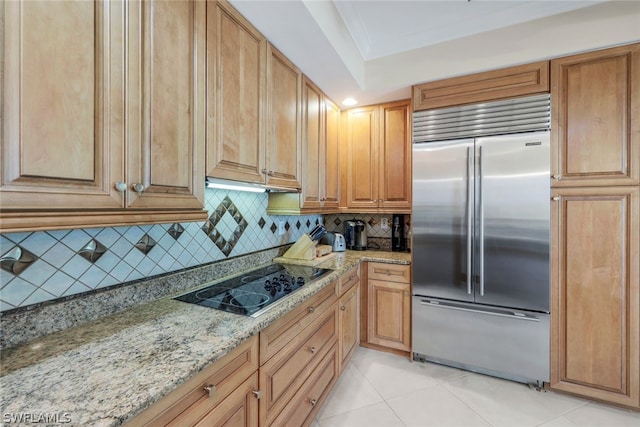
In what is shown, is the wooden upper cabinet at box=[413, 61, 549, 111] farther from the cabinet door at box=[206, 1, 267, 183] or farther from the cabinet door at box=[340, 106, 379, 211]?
the cabinet door at box=[206, 1, 267, 183]

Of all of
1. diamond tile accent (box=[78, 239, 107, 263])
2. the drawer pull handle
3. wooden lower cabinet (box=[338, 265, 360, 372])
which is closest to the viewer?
the drawer pull handle

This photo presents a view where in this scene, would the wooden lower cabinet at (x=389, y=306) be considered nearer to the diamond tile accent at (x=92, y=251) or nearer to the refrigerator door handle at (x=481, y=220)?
the refrigerator door handle at (x=481, y=220)

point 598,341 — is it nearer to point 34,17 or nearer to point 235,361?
point 235,361

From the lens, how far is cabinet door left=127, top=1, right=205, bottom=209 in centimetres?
93

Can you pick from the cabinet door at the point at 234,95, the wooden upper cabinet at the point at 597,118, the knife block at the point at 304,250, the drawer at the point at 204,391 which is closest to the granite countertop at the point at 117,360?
the drawer at the point at 204,391

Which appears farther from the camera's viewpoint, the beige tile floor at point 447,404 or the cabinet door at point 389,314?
the cabinet door at point 389,314

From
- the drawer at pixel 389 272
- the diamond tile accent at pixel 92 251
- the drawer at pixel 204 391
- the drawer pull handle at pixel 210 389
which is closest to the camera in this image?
the drawer at pixel 204 391

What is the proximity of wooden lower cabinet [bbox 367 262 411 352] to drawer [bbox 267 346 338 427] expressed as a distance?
699 mm

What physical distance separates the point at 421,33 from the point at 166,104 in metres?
2.09

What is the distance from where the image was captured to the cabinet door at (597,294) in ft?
5.87

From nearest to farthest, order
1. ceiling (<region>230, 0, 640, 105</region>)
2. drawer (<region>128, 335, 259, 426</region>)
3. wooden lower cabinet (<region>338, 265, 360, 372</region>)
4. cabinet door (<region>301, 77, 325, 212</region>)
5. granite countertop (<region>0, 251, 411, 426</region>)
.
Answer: granite countertop (<region>0, 251, 411, 426</region>)
drawer (<region>128, 335, 259, 426</region>)
ceiling (<region>230, 0, 640, 105</region>)
wooden lower cabinet (<region>338, 265, 360, 372</region>)
cabinet door (<region>301, 77, 325, 212</region>)

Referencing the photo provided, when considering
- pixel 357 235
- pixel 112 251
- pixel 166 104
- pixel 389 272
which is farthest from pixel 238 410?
pixel 357 235

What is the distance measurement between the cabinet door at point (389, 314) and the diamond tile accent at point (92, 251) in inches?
81.0

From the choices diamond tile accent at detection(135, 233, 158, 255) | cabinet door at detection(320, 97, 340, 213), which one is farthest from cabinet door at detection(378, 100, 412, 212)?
diamond tile accent at detection(135, 233, 158, 255)
